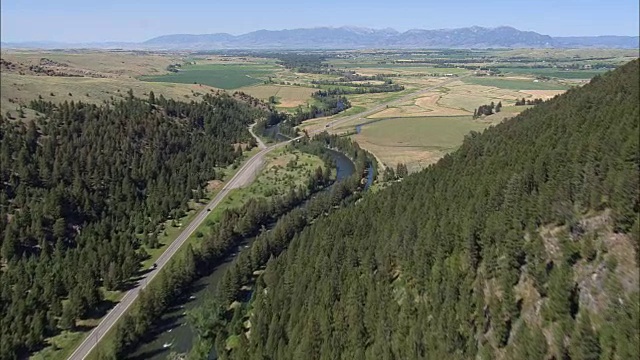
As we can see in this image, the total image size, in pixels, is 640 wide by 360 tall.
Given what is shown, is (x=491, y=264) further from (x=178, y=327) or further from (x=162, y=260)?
(x=162, y=260)

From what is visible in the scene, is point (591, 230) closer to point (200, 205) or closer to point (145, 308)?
point (145, 308)

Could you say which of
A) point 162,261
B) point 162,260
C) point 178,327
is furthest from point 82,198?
point 178,327

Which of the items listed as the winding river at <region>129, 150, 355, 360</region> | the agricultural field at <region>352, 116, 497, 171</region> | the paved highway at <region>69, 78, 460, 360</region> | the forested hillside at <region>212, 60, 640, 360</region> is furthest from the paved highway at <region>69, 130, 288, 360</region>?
the agricultural field at <region>352, 116, 497, 171</region>

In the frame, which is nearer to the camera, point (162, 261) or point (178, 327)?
point (178, 327)

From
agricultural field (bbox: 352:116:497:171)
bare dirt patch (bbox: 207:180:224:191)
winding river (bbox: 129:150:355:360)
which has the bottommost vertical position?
winding river (bbox: 129:150:355:360)

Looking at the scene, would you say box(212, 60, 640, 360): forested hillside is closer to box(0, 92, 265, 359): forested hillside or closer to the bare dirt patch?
box(0, 92, 265, 359): forested hillside

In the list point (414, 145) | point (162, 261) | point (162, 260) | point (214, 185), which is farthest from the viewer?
point (414, 145)

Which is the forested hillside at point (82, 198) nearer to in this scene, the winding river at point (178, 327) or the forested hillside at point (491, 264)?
the winding river at point (178, 327)
